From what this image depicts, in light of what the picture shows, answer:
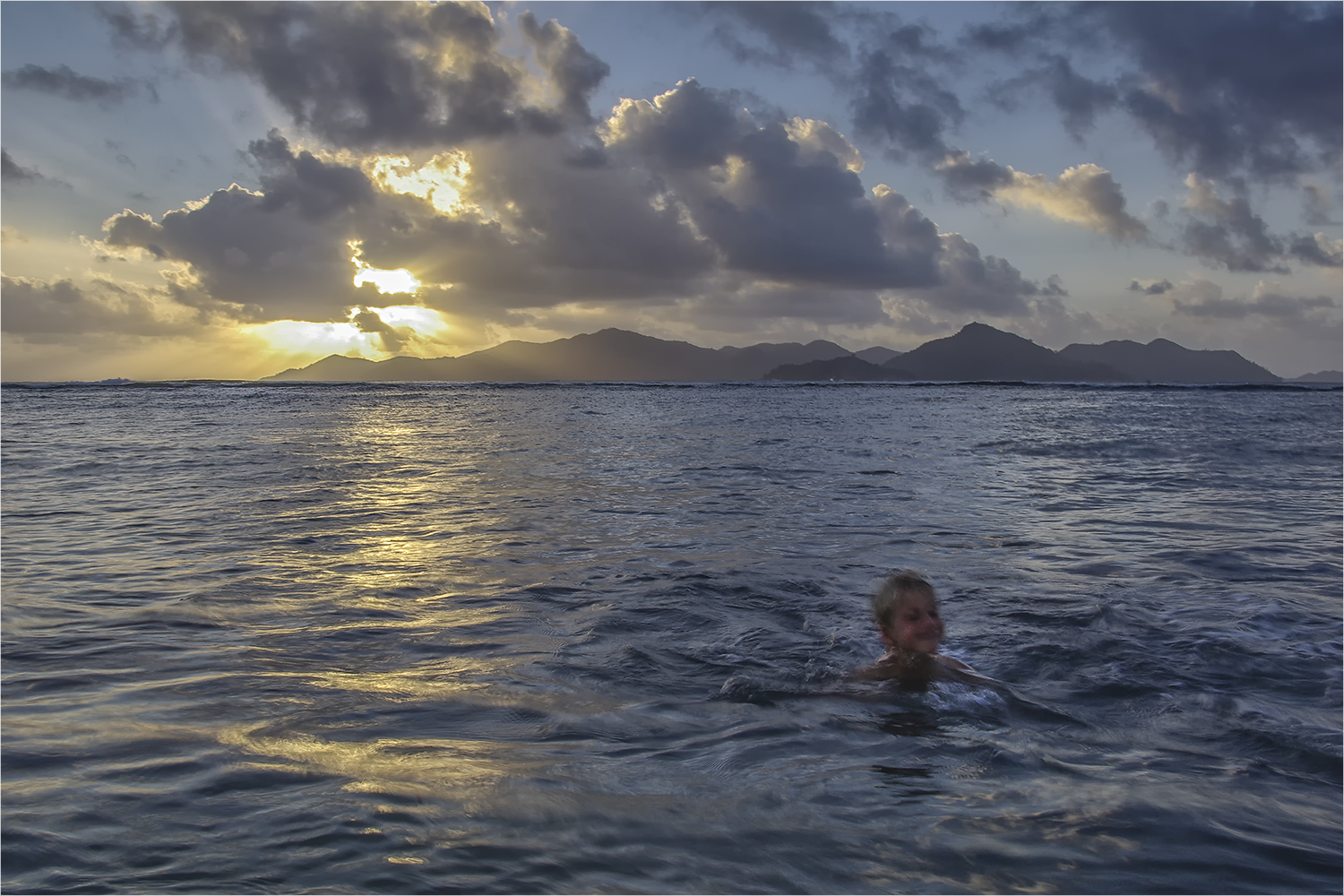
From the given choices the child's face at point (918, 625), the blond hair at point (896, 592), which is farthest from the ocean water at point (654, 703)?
the blond hair at point (896, 592)

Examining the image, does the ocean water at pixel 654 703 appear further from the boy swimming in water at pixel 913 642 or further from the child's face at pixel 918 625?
the child's face at pixel 918 625

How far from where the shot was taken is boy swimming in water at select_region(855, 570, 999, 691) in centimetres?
581

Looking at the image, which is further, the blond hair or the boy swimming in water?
the blond hair

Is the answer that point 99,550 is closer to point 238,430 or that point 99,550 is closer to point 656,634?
point 656,634

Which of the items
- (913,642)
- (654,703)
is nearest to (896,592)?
(913,642)

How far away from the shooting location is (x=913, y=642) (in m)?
6.00

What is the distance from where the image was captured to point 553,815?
3.87 m

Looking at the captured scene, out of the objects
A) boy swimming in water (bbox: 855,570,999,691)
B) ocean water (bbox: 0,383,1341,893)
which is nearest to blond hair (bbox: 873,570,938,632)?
boy swimming in water (bbox: 855,570,999,691)

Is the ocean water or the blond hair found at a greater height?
the blond hair

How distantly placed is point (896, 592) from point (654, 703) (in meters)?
2.05

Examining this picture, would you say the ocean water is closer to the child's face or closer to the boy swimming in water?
the boy swimming in water

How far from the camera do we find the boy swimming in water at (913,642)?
19.1 ft

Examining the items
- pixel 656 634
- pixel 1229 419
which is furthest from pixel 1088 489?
pixel 1229 419

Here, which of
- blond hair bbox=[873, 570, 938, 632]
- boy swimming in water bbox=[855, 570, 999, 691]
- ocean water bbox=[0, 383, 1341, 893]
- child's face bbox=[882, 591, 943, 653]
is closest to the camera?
ocean water bbox=[0, 383, 1341, 893]
